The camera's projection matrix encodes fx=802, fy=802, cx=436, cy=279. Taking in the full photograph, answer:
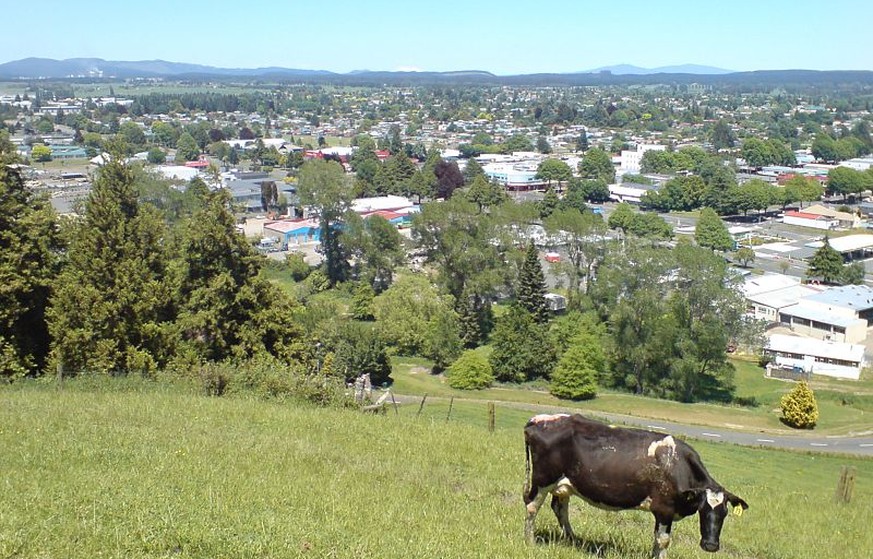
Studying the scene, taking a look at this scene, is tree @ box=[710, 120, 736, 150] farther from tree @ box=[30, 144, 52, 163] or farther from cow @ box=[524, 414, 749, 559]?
cow @ box=[524, 414, 749, 559]

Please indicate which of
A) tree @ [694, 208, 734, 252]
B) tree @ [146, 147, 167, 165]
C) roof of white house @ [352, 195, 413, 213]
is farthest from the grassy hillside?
tree @ [146, 147, 167, 165]

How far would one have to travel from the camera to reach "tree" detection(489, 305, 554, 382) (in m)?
34.9

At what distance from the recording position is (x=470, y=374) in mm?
33469

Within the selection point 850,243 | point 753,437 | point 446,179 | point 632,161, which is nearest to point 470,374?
point 753,437

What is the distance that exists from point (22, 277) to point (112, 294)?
6.69 feet

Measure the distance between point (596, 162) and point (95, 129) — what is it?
99918mm

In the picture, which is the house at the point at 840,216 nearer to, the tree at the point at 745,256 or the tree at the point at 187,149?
the tree at the point at 745,256

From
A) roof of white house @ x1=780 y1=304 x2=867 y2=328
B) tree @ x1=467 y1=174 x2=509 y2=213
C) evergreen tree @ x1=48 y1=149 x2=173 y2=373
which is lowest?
roof of white house @ x1=780 y1=304 x2=867 y2=328

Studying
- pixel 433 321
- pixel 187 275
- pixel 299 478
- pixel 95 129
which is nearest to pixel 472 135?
pixel 95 129

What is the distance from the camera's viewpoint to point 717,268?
3653cm

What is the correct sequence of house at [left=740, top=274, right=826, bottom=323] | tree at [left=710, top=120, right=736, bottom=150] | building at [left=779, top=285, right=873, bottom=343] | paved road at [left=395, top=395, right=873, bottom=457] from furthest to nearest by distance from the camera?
tree at [left=710, top=120, right=736, bottom=150], house at [left=740, top=274, right=826, bottom=323], building at [left=779, top=285, right=873, bottom=343], paved road at [left=395, top=395, right=873, bottom=457]

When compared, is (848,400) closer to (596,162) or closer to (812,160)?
(596,162)

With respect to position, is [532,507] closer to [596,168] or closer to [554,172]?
[554,172]

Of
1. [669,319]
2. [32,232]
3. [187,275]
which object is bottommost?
[669,319]
